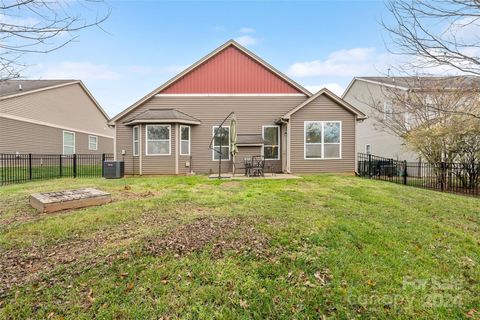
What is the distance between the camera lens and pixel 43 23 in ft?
10.1

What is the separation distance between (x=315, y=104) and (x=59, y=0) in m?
11.0

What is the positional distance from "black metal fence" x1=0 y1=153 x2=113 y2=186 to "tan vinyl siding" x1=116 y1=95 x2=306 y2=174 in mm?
2743

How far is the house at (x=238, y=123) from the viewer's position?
1223 centimetres

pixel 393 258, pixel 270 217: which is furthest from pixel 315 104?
pixel 393 258

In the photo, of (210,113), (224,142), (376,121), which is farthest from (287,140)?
(376,121)

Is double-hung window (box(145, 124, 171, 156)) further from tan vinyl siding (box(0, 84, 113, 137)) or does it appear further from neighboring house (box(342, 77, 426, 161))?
neighboring house (box(342, 77, 426, 161))

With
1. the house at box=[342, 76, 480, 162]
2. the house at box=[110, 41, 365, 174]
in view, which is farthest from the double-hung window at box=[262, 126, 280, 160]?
the house at box=[342, 76, 480, 162]

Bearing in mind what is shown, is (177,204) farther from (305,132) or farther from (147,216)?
A: (305,132)

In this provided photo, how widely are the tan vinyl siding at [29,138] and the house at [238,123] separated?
7277 millimetres

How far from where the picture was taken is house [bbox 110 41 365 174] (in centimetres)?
1223

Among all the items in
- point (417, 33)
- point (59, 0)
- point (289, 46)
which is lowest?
point (59, 0)

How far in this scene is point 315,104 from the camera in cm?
1223

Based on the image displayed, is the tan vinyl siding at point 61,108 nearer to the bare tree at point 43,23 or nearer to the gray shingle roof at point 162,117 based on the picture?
the gray shingle roof at point 162,117

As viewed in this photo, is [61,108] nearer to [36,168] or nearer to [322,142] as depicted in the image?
[36,168]
